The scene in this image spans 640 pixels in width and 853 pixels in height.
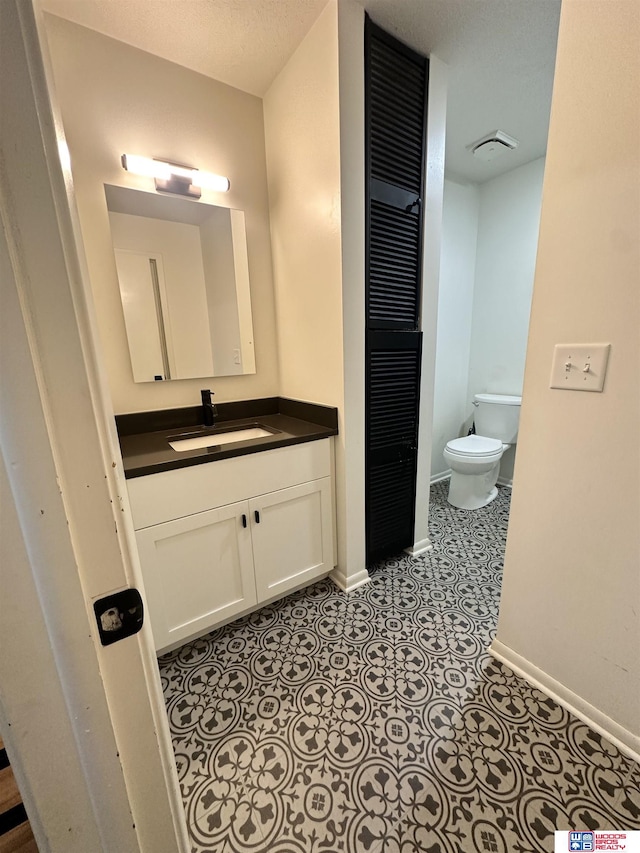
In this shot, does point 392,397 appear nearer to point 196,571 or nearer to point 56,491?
point 196,571

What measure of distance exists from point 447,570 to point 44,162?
6.85 feet

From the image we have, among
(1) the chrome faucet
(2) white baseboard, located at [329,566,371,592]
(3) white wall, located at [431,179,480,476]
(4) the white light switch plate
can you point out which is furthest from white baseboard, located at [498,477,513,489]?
(1) the chrome faucet

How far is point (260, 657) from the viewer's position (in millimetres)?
1386

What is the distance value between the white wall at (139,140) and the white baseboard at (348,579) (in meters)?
1.13

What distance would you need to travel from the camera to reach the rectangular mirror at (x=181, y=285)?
154 centimetres

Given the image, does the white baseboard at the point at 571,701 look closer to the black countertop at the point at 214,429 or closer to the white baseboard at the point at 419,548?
the white baseboard at the point at 419,548

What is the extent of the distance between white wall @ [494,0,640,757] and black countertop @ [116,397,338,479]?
86 cm

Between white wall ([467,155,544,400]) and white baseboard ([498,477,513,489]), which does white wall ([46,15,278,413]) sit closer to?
white wall ([467,155,544,400])

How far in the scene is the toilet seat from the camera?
2.34m

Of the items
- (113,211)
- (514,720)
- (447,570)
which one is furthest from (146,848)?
(113,211)

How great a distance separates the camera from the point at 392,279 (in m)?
1.60

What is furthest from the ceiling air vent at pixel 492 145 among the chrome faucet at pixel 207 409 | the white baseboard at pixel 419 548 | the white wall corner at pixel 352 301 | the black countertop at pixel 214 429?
the white baseboard at pixel 419 548

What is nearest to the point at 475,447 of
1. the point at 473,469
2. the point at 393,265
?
the point at 473,469

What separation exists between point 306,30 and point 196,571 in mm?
2217
